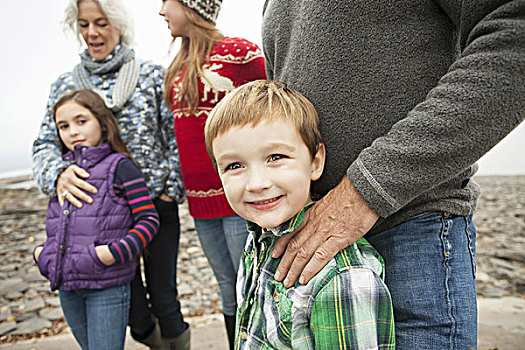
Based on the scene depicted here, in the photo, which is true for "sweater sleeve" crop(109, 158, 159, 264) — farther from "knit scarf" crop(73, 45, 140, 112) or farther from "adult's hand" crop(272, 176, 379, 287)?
"adult's hand" crop(272, 176, 379, 287)

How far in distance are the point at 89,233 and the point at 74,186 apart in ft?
0.96

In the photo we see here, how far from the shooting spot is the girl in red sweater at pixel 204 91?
2268 millimetres

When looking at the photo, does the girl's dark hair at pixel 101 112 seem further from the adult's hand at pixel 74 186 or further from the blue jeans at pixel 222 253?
the blue jeans at pixel 222 253

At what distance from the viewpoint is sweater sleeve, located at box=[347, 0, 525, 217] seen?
2.88ft

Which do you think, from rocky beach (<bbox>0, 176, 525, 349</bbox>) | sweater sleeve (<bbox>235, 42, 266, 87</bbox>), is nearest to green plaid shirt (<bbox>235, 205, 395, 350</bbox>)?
sweater sleeve (<bbox>235, 42, 266, 87</bbox>)

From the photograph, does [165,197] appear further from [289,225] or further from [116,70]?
[289,225]

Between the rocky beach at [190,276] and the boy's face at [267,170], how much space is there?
7.89 feet

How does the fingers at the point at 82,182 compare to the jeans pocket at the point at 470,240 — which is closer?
the jeans pocket at the point at 470,240

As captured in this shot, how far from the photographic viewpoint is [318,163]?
1.25 metres

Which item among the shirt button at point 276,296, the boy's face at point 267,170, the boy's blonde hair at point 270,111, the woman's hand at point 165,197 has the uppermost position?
the boy's blonde hair at point 270,111

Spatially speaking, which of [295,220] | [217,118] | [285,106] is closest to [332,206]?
[295,220]

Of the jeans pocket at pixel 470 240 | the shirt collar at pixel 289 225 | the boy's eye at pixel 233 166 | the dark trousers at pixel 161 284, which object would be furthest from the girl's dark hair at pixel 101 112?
the jeans pocket at pixel 470 240

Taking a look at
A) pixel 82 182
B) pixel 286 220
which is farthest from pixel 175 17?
pixel 286 220

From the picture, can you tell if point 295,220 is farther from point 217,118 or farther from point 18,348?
point 18,348
